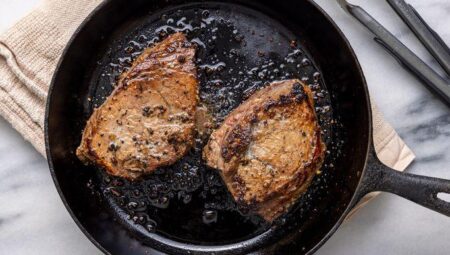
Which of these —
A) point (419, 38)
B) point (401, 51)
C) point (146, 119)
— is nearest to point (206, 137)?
point (146, 119)

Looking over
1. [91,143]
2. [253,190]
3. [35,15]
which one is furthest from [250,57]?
[35,15]

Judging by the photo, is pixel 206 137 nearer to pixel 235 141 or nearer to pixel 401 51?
pixel 235 141

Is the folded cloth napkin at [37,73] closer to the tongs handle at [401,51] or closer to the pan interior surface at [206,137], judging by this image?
the pan interior surface at [206,137]

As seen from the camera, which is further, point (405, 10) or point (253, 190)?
point (405, 10)

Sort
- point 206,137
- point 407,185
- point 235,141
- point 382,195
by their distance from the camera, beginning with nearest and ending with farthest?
point 407,185
point 235,141
point 206,137
point 382,195

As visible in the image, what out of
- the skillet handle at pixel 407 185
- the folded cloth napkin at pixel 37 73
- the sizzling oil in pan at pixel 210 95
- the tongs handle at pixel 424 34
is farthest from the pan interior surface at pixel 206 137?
the tongs handle at pixel 424 34

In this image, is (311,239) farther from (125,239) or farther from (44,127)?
(44,127)
